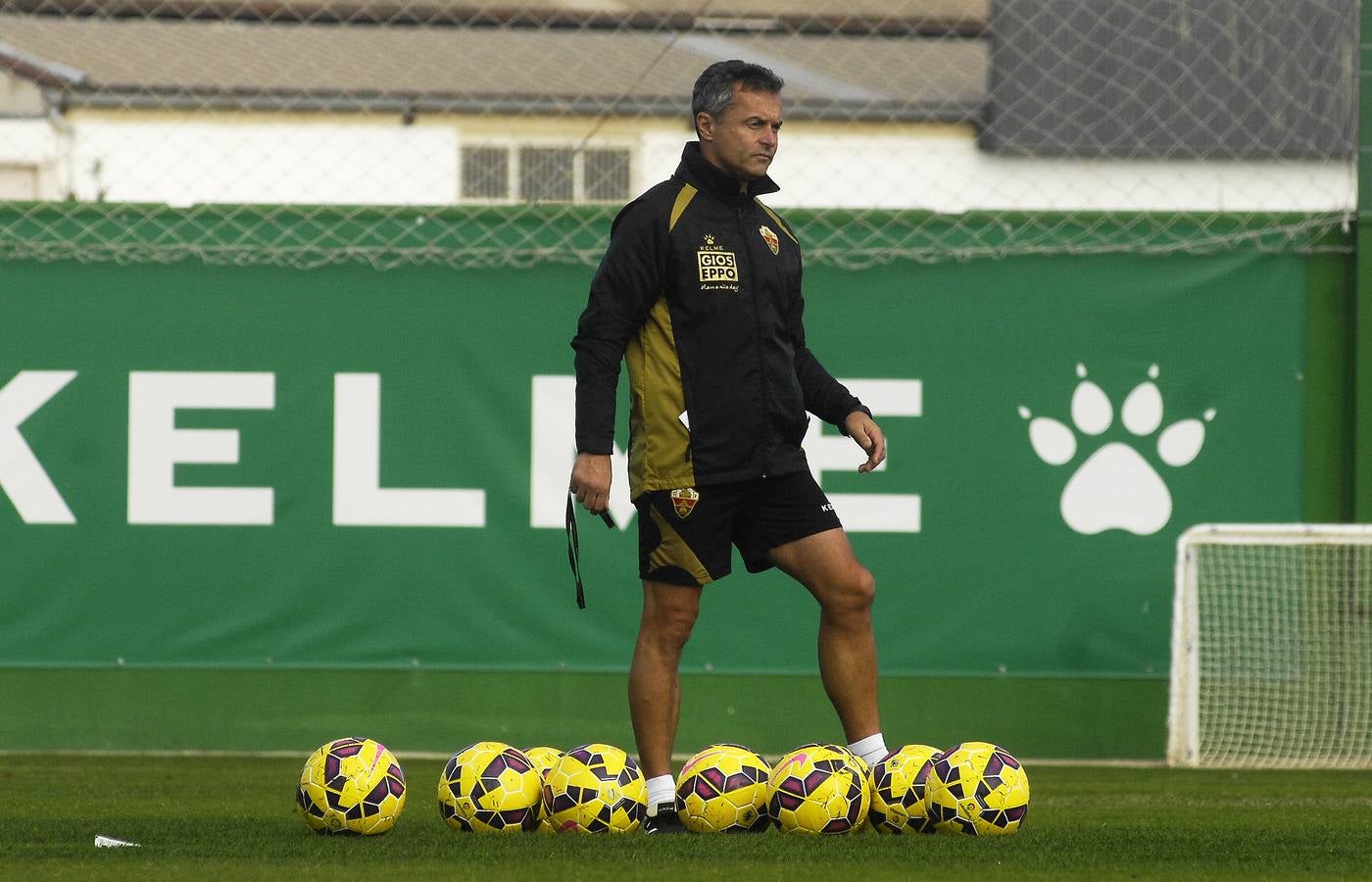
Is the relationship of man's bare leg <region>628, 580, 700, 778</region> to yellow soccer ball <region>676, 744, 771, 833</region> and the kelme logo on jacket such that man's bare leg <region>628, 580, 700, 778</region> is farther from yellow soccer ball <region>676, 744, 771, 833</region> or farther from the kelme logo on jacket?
the kelme logo on jacket

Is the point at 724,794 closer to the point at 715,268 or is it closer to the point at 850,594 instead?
the point at 850,594

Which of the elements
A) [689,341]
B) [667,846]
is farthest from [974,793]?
[689,341]

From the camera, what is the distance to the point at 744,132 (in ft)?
18.1

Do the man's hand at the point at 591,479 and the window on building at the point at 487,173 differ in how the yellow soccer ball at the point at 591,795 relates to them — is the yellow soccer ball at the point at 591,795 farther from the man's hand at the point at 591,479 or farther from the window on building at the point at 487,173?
the window on building at the point at 487,173

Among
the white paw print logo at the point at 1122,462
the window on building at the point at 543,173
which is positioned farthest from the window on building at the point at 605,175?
the white paw print logo at the point at 1122,462

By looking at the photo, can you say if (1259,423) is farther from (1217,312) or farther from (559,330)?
(559,330)

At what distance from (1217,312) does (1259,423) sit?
499mm

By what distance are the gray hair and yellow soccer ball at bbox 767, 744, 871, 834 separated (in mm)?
1753

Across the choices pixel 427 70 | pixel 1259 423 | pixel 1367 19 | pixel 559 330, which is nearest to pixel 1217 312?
pixel 1259 423

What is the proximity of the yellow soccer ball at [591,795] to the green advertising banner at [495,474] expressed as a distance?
10.4 feet

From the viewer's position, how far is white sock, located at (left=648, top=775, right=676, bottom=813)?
5.41 metres

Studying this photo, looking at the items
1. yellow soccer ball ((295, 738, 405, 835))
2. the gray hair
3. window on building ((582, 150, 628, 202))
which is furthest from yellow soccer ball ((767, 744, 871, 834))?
window on building ((582, 150, 628, 202))

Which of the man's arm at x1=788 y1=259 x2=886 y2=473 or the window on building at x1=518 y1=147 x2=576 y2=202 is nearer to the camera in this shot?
the man's arm at x1=788 y1=259 x2=886 y2=473

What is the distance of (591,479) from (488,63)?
346 inches
